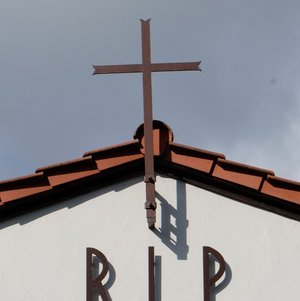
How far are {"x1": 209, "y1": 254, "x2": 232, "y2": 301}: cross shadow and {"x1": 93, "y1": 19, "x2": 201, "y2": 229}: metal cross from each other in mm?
606

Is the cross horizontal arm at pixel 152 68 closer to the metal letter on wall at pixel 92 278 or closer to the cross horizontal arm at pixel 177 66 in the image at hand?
the cross horizontal arm at pixel 177 66

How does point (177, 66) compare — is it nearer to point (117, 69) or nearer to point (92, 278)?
point (117, 69)

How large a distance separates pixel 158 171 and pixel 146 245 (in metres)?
0.69

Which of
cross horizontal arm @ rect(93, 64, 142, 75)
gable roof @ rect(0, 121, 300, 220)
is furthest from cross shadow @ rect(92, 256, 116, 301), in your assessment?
cross horizontal arm @ rect(93, 64, 142, 75)

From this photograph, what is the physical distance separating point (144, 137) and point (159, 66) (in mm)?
726

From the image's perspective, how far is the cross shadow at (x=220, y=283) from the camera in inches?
312

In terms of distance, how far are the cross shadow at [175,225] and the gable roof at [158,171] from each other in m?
0.20

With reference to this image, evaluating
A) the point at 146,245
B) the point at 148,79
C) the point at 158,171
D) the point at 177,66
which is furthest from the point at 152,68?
the point at 146,245

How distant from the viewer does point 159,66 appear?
8531 mm

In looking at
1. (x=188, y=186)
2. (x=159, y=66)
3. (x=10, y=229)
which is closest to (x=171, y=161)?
(x=188, y=186)

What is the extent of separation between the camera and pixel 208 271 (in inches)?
313

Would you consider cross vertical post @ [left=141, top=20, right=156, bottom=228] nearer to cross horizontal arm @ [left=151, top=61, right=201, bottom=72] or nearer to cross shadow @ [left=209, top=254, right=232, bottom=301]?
cross horizontal arm @ [left=151, top=61, right=201, bottom=72]

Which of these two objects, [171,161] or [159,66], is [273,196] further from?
[159,66]

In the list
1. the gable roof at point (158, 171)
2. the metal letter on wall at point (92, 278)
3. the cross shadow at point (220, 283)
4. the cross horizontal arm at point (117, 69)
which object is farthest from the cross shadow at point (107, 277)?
the cross horizontal arm at point (117, 69)
